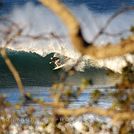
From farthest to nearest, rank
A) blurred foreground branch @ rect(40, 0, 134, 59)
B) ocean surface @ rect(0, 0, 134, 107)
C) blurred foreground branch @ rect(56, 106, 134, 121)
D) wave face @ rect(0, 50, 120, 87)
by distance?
1. wave face @ rect(0, 50, 120, 87)
2. ocean surface @ rect(0, 0, 134, 107)
3. blurred foreground branch @ rect(56, 106, 134, 121)
4. blurred foreground branch @ rect(40, 0, 134, 59)

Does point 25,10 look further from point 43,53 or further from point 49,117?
point 49,117

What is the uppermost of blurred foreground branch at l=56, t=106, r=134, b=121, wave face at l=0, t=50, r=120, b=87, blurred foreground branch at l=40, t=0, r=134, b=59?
blurred foreground branch at l=40, t=0, r=134, b=59

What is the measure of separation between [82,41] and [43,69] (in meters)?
10.4

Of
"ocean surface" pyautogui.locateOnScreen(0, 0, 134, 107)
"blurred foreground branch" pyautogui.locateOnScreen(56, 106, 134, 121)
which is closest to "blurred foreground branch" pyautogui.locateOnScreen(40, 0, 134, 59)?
"blurred foreground branch" pyautogui.locateOnScreen(56, 106, 134, 121)

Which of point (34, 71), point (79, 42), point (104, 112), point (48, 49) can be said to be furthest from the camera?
point (48, 49)

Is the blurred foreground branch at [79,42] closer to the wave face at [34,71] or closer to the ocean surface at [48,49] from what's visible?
the ocean surface at [48,49]

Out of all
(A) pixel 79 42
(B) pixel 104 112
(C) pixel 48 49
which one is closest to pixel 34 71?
(C) pixel 48 49

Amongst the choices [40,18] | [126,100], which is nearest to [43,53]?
[40,18]

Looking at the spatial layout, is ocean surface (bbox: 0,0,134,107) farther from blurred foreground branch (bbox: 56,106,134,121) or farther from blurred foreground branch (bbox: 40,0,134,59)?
blurred foreground branch (bbox: 40,0,134,59)

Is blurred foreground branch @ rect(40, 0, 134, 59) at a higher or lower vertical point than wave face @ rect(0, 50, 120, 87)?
higher

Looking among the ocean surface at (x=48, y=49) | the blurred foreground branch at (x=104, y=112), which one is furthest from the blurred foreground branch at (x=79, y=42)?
the ocean surface at (x=48, y=49)

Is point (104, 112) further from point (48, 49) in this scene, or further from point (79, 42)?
point (48, 49)

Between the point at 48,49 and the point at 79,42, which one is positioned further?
the point at 48,49

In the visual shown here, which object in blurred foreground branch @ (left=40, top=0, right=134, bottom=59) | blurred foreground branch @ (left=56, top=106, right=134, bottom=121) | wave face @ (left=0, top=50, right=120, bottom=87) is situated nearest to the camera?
blurred foreground branch @ (left=40, top=0, right=134, bottom=59)
